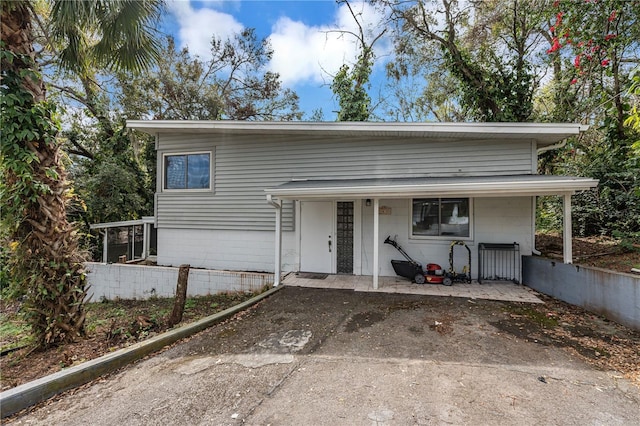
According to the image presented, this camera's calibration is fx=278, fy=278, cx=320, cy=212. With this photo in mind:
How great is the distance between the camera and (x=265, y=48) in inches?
639

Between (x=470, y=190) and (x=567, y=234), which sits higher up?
(x=470, y=190)

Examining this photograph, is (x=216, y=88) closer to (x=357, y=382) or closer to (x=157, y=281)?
(x=157, y=281)

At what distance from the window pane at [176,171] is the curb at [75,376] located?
518 cm

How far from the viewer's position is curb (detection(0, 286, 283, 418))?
2.51m

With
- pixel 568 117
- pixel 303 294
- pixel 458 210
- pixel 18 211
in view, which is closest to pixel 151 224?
pixel 18 211

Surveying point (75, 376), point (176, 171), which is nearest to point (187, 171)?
point (176, 171)

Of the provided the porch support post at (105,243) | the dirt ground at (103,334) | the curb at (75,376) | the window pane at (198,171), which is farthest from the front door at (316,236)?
the porch support post at (105,243)

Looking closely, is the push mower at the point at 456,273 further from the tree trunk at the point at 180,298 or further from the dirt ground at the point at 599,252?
the tree trunk at the point at 180,298

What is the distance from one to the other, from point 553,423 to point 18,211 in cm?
628

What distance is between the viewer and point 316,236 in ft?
23.8

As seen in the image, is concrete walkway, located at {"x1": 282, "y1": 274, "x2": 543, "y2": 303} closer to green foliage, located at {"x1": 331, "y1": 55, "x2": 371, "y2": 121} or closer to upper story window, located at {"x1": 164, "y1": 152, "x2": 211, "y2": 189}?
upper story window, located at {"x1": 164, "y1": 152, "x2": 211, "y2": 189}

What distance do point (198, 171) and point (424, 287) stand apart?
6705 mm

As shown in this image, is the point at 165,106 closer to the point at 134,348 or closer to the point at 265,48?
the point at 265,48

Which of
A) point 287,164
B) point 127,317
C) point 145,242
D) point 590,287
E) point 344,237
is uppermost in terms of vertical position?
point 287,164
